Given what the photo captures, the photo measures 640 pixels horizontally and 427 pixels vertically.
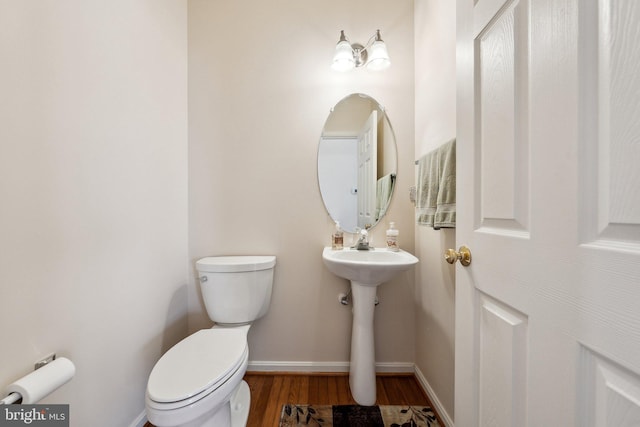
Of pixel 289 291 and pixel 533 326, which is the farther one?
pixel 289 291

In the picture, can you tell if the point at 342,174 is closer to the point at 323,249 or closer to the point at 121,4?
the point at 323,249

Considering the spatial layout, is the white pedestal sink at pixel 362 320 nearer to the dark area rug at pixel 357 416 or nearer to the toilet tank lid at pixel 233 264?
the dark area rug at pixel 357 416

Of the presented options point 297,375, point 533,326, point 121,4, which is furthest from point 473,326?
point 121,4

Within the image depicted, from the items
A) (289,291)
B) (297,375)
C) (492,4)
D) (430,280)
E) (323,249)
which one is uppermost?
(492,4)

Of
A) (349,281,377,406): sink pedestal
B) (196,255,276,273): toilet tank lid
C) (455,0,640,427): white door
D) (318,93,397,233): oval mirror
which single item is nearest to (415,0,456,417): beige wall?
(318,93,397,233): oval mirror

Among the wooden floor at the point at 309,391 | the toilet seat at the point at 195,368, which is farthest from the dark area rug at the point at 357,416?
the toilet seat at the point at 195,368

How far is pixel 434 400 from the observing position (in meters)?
1.28

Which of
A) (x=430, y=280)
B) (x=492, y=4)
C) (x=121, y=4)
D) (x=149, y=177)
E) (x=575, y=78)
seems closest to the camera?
(x=575, y=78)

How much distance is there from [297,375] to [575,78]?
5.87 ft

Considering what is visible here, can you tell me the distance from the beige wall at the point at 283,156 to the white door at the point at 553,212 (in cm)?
88

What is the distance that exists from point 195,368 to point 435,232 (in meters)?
1.25

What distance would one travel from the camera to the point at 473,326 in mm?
701

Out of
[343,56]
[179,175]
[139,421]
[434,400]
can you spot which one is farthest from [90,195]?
[434,400]

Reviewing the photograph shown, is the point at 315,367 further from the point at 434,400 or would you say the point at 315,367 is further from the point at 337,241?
the point at 337,241
